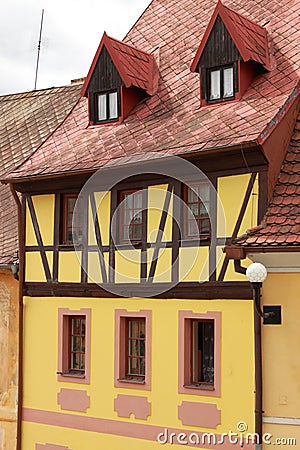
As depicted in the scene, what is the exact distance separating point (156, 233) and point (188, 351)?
6.71 feet

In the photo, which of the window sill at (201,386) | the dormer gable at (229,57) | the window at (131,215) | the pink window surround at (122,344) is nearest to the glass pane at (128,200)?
the window at (131,215)

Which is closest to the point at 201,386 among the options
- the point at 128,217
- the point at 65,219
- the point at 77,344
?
the point at 77,344

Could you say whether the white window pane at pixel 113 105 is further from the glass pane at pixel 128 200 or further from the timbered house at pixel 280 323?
the timbered house at pixel 280 323

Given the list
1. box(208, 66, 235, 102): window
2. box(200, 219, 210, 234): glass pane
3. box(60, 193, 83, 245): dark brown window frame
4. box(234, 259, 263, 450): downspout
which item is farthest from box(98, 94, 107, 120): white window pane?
box(234, 259, 263, 450): downspout

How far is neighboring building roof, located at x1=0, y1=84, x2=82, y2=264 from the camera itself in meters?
20.0

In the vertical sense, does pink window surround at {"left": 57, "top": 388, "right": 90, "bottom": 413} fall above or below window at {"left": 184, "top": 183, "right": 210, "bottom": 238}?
below

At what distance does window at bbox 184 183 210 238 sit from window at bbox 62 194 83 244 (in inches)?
97.2

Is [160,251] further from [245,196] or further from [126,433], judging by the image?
[126,433]

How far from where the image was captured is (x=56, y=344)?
1562 cm

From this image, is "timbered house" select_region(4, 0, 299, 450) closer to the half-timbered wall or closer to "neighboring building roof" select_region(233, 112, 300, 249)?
the half-timbered wall

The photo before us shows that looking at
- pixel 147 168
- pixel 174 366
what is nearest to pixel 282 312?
pixel 174 366

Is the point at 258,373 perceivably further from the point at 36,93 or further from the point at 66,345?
the point at 36,93

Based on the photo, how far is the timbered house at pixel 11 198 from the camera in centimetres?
1655

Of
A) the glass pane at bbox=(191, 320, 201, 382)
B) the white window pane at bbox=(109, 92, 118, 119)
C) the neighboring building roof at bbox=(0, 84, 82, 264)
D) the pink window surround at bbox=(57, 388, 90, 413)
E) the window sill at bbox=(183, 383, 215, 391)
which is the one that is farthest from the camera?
the neighboring building roof at bbox=(0, 84, 82, 264)
